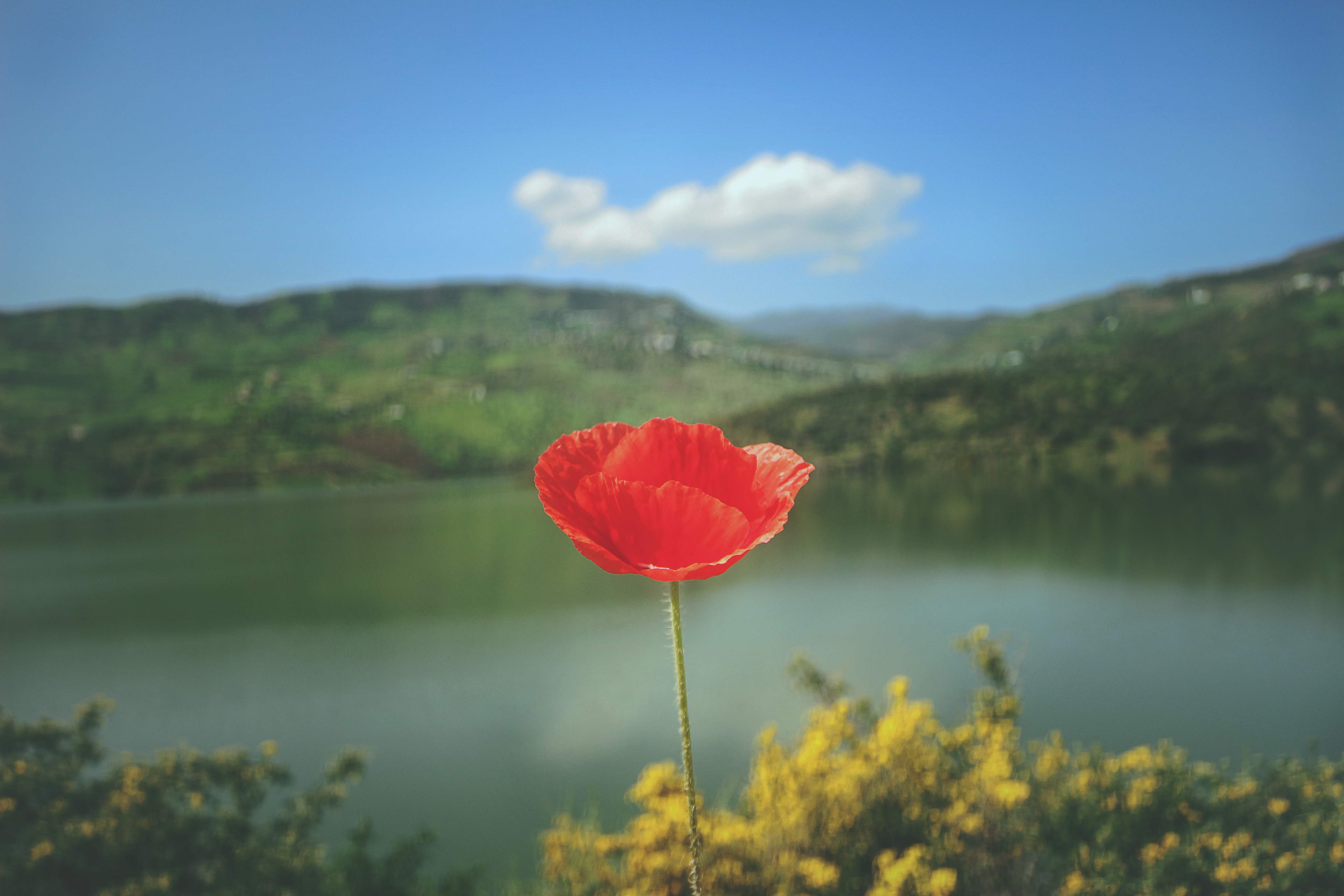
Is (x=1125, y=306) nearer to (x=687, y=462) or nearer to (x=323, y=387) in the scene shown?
(x=323, y=387)

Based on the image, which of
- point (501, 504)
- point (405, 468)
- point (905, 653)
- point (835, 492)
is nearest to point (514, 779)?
point (905, 653)

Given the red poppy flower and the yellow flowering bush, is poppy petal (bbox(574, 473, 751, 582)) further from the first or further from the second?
the yellow flowering bush

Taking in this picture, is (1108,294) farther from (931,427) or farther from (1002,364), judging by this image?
(931,427)

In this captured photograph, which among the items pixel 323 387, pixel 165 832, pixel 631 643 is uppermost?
pixel 323 387

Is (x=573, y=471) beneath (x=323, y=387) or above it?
beneath

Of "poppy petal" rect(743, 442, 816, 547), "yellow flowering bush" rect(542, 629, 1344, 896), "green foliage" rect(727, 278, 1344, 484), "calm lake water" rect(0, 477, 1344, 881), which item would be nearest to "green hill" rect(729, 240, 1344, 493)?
"green foliage" rect(727, 278, 1344, 484)

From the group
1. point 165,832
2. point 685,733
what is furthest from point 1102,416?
point 685,733

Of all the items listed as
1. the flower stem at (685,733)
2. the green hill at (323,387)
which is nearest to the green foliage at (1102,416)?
the green hill at (323,387)
